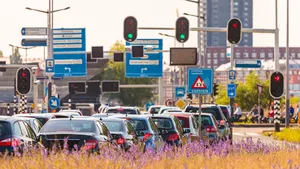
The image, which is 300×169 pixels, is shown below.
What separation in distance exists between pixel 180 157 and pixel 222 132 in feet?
66.3

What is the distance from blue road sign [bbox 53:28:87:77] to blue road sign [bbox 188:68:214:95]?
146 feet

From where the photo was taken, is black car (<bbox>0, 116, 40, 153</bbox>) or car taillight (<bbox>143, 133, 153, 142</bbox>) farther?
car taillight (<bbox>143, 133, 153, 142</bbox>)

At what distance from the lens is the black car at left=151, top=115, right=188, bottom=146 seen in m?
29.7

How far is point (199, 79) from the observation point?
34625 mm

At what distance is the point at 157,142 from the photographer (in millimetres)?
27859

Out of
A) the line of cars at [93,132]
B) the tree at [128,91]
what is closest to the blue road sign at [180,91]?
the line of cars at [93,132]

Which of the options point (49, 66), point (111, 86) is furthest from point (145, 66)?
point (49, 66)

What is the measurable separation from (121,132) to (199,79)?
9.71m

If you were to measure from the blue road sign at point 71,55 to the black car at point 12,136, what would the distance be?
186ft

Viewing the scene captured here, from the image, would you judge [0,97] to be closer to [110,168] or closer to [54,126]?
[54,126]

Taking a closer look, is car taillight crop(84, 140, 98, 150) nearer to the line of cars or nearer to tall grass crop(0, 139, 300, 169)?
the line of cars

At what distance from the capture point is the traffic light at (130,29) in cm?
4333

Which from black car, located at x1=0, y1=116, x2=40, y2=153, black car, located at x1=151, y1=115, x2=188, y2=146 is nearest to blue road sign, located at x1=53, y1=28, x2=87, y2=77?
black car, located at x1=151, y1=115, x2=188, y2=146

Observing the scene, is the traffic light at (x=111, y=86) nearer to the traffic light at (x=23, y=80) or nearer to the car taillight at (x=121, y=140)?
the traffic light at (x=23, y=80)
